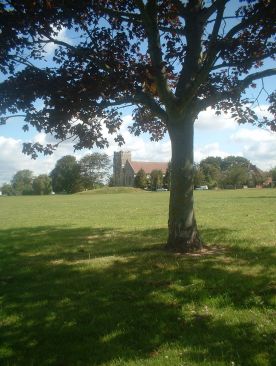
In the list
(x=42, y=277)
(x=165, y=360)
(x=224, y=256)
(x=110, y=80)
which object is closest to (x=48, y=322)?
(x=165, y=360)

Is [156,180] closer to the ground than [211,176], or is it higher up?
closer to the ground

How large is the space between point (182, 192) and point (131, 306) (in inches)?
162

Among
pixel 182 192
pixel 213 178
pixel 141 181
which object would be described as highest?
pixel 213 178

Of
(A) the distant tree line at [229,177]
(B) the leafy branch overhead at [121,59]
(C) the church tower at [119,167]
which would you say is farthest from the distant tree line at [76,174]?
(B) the leafy branch overhead at [121,59]

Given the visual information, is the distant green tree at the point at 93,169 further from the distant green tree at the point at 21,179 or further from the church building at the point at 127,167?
the distant green tree at the point at 21,179

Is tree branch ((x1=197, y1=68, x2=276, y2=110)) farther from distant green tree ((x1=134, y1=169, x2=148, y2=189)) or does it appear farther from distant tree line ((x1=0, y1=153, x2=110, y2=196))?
distant tree line ((x1=0, y1=153, x2=110, y2=196))

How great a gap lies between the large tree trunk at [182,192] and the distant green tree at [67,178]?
347 feet

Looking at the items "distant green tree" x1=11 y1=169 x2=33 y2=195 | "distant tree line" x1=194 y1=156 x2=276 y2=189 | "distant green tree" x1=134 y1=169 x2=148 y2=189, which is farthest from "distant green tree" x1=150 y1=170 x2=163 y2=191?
"distant green tree" x1=11 y1=169 x2=33 y2=195

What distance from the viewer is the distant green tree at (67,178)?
114m

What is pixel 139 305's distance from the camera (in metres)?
5.85

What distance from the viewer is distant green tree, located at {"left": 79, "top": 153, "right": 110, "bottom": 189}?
116m

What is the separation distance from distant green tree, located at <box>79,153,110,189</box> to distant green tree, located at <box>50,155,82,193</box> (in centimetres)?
168

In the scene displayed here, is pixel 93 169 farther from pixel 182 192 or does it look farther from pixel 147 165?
pixel 182 192

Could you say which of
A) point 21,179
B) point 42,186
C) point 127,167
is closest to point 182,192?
point 42,186
